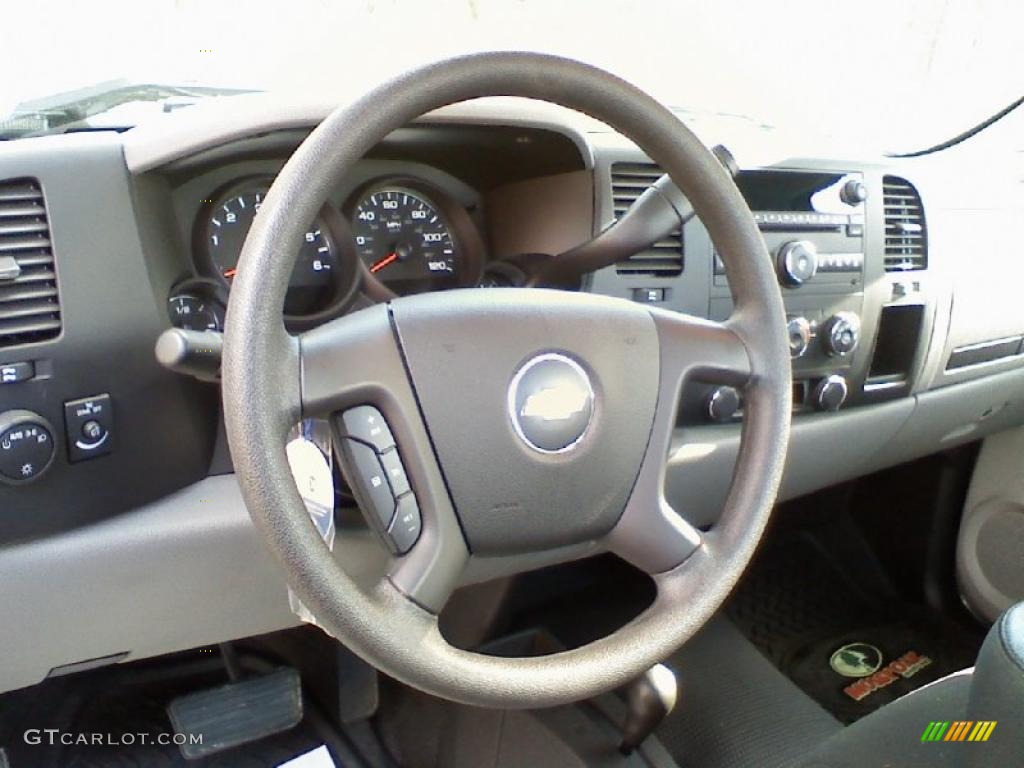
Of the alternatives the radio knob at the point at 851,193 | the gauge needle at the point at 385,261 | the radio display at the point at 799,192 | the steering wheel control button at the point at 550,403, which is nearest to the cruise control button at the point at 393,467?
the steering wheel control button at the point at 550,403

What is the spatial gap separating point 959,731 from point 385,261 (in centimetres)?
82

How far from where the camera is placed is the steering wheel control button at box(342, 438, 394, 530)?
85cm

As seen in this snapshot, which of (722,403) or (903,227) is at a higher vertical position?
(903,227)

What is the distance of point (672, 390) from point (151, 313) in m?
0.53

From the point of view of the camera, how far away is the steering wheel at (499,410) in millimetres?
758

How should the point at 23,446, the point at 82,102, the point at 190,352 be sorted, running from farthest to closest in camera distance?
the point at 82,102 → the point at 23,446 → the point at 190,352

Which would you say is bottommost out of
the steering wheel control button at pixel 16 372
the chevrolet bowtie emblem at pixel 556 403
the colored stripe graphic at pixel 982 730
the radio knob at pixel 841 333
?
the colored stripe graphic at pixel 982 730

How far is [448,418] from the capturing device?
85cm

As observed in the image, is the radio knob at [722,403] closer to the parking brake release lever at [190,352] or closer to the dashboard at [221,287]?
the dashboard at [221,287]

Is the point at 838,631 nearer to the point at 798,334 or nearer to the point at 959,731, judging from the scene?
the point at 798,334

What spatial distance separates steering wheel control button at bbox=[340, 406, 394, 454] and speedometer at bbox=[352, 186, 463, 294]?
417mm

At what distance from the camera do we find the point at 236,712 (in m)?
1.58

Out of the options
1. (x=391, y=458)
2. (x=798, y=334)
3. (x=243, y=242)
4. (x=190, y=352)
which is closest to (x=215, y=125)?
(x=243, y=242)

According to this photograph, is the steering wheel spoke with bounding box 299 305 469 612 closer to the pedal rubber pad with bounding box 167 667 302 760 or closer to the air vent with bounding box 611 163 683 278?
the air vent with bounding box 611 163 683 278
